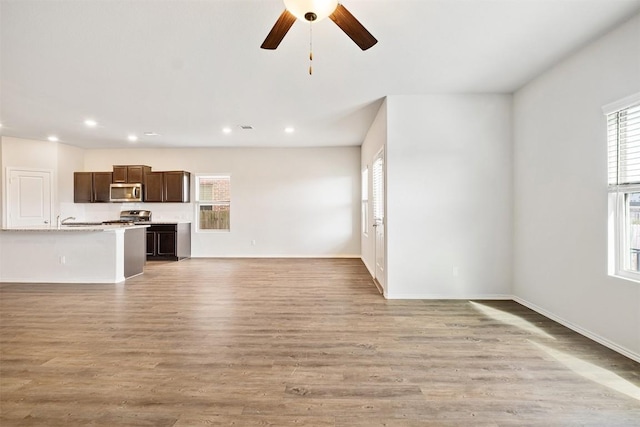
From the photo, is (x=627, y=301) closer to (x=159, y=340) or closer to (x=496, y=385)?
(x=496, y=385)

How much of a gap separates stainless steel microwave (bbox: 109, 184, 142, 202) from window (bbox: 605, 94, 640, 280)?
8601 mm

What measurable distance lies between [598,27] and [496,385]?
3.06 metres

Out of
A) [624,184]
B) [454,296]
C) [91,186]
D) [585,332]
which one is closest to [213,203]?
[91,186]

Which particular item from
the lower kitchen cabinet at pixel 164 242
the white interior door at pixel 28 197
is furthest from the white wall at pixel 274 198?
the white interior door at pixel 28 197

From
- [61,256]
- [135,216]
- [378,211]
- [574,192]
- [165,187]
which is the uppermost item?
[165,187]

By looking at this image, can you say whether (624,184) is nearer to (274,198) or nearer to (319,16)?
(319,16)

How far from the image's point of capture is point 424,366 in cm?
244

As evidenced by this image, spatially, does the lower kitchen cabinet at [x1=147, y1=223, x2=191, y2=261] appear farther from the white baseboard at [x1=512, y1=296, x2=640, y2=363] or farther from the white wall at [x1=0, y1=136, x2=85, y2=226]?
the white baseboard at [x1=512, y1=296, x2=640, y2=363]

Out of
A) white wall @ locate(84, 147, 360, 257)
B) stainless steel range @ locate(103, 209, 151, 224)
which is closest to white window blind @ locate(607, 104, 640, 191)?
white wall @ locate(84, 147, 360, 257)

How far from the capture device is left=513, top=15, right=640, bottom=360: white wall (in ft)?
8.65

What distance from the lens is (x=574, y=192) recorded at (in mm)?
3127

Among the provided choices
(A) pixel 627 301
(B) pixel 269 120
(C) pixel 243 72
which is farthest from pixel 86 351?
(A) pixel 627 301

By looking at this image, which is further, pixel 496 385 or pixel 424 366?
pixel 424 366

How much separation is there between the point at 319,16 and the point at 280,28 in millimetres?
294
